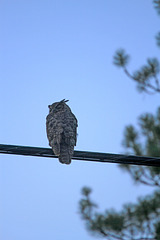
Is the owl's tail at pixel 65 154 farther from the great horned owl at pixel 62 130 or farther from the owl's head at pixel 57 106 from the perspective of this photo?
the owl's head at pixel 57 106

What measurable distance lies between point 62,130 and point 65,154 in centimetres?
59

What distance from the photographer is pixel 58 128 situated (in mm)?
7449

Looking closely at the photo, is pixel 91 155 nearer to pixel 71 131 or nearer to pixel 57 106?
pixel 71 131

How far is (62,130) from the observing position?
7398 millimetres

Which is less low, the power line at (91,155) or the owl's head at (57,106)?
the owl's head at (57,106)

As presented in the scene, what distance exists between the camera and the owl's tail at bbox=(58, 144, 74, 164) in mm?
6898

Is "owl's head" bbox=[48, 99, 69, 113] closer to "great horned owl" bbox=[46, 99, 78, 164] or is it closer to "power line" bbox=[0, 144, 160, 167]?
→ "great horned owl" bbox=[46, 99, 78, 164]

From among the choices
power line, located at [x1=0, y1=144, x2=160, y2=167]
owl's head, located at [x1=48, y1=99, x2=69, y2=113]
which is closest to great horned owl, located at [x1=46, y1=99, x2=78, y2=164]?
owl's head, located at [x1=48, y1=99, x2=69, y2=113]

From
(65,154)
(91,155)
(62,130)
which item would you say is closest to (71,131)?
(62,130)

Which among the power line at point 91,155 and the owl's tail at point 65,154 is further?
the owl's tail at point 65,154

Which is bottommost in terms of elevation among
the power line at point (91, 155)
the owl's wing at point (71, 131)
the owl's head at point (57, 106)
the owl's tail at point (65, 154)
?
the power line at point (91, 155)

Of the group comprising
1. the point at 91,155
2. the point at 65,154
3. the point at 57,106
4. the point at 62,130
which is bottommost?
the point at 91,155

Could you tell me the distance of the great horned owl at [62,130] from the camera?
7000 millimetres

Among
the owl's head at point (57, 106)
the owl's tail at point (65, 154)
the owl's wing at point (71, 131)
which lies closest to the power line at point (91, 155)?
the owl's tail at point (65, 154)
